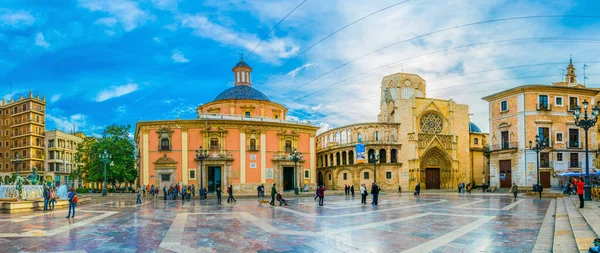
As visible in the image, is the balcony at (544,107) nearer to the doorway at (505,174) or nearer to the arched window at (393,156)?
the doorway at (505,174)

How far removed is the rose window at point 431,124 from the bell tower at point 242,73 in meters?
22.1

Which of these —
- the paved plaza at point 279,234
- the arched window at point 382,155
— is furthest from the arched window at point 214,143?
the paved plaza at point 279,234

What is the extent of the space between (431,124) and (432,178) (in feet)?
22.0

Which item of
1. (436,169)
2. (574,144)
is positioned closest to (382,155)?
(436,169)

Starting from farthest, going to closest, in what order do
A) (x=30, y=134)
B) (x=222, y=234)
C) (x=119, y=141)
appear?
(x=30, y=134) < (x=119, y=141) < (x=222, y=234)

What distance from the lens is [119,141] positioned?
45.2 meters

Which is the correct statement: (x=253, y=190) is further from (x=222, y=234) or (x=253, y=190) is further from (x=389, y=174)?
(x=222, y=234)

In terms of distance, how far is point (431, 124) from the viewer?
51.7 metres

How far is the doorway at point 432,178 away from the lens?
50766 millimetres

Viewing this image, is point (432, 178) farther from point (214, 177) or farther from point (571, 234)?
point (571, 234)

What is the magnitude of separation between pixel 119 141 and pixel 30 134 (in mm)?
33572

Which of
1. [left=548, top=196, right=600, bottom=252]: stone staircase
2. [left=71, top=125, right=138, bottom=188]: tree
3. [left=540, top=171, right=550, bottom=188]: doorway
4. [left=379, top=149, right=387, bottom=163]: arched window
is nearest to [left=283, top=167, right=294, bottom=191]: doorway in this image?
[left=379, top=149, right=387, bottom=163]: arched window

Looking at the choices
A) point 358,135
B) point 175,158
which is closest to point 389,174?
point 358,135

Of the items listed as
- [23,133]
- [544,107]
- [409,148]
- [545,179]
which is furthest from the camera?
[23,133]
